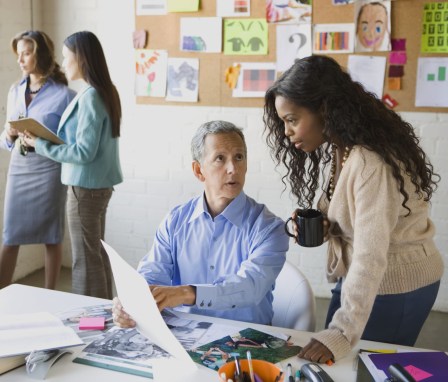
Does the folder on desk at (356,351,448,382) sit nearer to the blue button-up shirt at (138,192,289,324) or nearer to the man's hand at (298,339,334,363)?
the man's hand at (298,339,334,363)

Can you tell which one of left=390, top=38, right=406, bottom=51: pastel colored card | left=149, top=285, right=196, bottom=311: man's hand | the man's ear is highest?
left=390, top=38, right=406, bottom=51: pastel colored card

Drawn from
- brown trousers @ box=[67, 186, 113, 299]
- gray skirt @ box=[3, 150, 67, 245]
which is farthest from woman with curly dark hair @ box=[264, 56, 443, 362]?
gray skirt @ box=[3, 150, 67, 245]

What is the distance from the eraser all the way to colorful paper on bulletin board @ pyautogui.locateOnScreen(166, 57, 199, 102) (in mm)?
2434

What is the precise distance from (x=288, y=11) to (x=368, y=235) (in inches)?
97.2

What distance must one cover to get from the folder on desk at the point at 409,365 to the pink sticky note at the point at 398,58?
2386 mm

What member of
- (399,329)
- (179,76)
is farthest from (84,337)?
(179,76)

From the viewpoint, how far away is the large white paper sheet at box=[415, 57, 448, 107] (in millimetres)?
3443

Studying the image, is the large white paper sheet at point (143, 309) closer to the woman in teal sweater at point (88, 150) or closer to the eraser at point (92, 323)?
the eraser at point (92, 323)

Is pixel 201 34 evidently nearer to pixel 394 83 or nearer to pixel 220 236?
pixel 394 83

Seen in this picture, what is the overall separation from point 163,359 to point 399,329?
726mm

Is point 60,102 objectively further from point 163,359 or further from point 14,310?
point 163,359

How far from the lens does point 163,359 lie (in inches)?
57.2

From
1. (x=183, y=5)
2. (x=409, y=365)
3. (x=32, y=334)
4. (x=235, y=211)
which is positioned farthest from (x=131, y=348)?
(x=183, y=5)

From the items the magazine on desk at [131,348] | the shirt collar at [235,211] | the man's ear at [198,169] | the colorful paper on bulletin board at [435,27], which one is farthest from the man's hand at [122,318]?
the colorful paper on bulletin board at [435,27]
